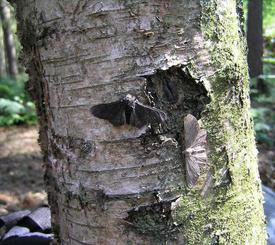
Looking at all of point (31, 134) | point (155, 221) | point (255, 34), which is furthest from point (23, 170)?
point (255, 34)

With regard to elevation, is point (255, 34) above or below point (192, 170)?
above

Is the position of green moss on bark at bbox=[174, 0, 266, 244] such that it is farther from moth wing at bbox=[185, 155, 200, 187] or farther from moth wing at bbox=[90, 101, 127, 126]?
moth wing at bbox=[90, 101, 127, 126]

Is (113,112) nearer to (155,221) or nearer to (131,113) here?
(131,113)

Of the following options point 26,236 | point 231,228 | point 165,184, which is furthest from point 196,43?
point 26,236

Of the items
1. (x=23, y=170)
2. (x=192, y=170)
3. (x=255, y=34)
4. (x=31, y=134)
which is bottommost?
(x=23, y=170)

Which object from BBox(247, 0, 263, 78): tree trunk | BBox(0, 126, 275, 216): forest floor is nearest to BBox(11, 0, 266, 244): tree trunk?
BBox(0, 126, 275, 216): forest floor

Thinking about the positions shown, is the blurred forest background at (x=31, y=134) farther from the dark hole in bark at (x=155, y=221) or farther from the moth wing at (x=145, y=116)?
the moth wing at (x=145, y=116)

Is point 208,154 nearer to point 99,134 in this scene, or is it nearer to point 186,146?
point 186,146
